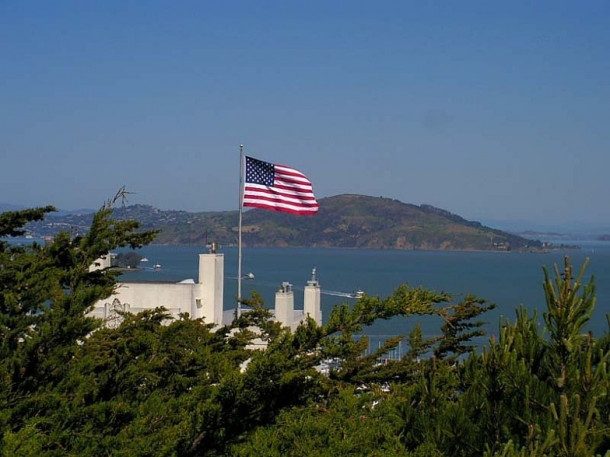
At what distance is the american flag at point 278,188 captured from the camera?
17703 millimetres

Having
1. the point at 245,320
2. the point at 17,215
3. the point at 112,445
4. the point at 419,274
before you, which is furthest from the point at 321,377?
the point at 419,274

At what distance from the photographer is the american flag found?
17.7 metres

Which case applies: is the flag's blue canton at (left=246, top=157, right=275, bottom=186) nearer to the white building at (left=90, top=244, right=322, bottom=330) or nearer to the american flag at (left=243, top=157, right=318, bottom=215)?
the american flag at (left=243, top=157, right=318, bottom=215)

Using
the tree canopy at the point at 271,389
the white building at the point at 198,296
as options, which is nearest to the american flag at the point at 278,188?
the white building at the point at 198,296

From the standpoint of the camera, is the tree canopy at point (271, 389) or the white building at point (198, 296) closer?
the tree canopy at point (271, 389)

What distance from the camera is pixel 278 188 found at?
18125mm

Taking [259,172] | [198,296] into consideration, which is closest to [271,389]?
[259,172]

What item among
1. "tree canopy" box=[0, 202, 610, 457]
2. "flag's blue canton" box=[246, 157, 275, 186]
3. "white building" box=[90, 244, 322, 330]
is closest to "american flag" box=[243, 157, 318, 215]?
"flag's blue canton" box=[246, 157, 275, 186]

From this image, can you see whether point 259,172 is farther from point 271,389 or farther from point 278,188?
point 271,389

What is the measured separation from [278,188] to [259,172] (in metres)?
0.53

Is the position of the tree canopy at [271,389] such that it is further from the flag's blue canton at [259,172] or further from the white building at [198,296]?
the white building at [198,296]

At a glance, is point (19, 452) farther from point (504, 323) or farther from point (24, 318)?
point (504, 323)

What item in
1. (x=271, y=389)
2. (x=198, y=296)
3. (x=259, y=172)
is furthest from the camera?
(x=198, y=296)

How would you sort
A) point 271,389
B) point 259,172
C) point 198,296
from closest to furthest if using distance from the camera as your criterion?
point 271,389
point 259,172
point 198,296
